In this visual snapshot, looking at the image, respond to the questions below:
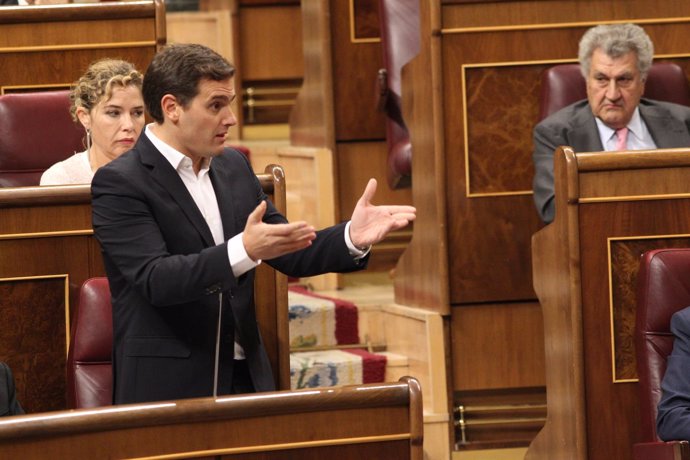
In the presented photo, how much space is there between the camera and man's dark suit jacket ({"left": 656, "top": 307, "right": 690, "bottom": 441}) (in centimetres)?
122

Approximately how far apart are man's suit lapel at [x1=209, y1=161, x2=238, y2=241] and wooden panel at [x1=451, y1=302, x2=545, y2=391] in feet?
2.37

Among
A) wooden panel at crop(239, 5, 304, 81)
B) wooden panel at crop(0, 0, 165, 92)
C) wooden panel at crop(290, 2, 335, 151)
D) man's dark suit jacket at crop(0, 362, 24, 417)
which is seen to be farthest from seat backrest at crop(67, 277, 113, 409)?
wooden panel at crop(239, 5, 304, 81)

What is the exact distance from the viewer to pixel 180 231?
112 centimetres

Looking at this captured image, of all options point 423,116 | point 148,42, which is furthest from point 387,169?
point 148,42

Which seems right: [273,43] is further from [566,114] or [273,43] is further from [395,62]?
[566,114]

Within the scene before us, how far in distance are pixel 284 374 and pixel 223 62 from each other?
1.17 ft

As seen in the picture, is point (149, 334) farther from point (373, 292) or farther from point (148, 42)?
point (373, 292)

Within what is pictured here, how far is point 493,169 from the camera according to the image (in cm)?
183

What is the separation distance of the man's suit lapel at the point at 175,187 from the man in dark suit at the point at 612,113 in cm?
67

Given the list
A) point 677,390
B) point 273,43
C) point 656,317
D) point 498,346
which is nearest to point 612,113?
point 498,346

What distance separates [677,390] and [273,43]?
1.66 m

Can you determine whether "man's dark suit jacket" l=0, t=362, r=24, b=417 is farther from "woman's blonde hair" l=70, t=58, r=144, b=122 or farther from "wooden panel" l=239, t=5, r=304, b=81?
"wooden panel" l=239, t=5, r=304, b=81

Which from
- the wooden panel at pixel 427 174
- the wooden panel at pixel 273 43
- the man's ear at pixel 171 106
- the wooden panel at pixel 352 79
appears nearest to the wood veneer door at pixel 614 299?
the wooden panel at pixel 427 174

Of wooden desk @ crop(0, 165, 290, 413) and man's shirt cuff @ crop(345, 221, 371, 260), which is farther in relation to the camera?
wooden desk @ crop(0, 165, 290, 413)
